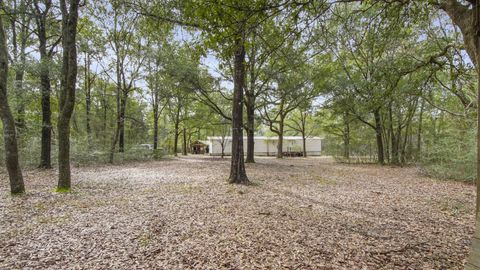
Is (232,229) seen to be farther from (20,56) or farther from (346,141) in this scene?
(346,141)

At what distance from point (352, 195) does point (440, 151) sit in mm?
5101

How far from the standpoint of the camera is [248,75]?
542 inches

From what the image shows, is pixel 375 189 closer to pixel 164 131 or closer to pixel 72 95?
pixel 72 95

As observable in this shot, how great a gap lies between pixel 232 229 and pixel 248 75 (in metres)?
11.3

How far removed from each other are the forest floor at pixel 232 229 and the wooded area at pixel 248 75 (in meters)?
0.56

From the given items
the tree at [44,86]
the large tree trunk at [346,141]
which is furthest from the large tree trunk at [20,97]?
the large tree trunk at [346,141]

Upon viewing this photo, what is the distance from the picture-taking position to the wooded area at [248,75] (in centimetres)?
319

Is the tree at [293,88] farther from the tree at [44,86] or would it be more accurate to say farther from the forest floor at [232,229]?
the tree at [44,86]

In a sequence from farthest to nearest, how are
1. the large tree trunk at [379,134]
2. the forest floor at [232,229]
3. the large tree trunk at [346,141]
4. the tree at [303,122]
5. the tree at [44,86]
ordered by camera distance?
the tree at [303,122], the large tree trunk at [346,141], the large tree trunk at [379,134], the tree at [44,86], the forest floor at [232,229]

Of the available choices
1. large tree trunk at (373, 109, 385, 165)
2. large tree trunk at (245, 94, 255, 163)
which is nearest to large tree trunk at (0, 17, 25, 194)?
large tree trunk at (245, 94, 255, 163)

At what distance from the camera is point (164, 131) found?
2016cm

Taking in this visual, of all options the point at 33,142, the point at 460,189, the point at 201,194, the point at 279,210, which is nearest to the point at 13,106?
the point at 33,142

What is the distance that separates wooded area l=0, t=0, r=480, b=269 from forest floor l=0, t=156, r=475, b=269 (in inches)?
22.1

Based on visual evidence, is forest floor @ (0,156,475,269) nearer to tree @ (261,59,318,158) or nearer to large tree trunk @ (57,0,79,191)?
large tree trunk @ (57,0,79,191)
